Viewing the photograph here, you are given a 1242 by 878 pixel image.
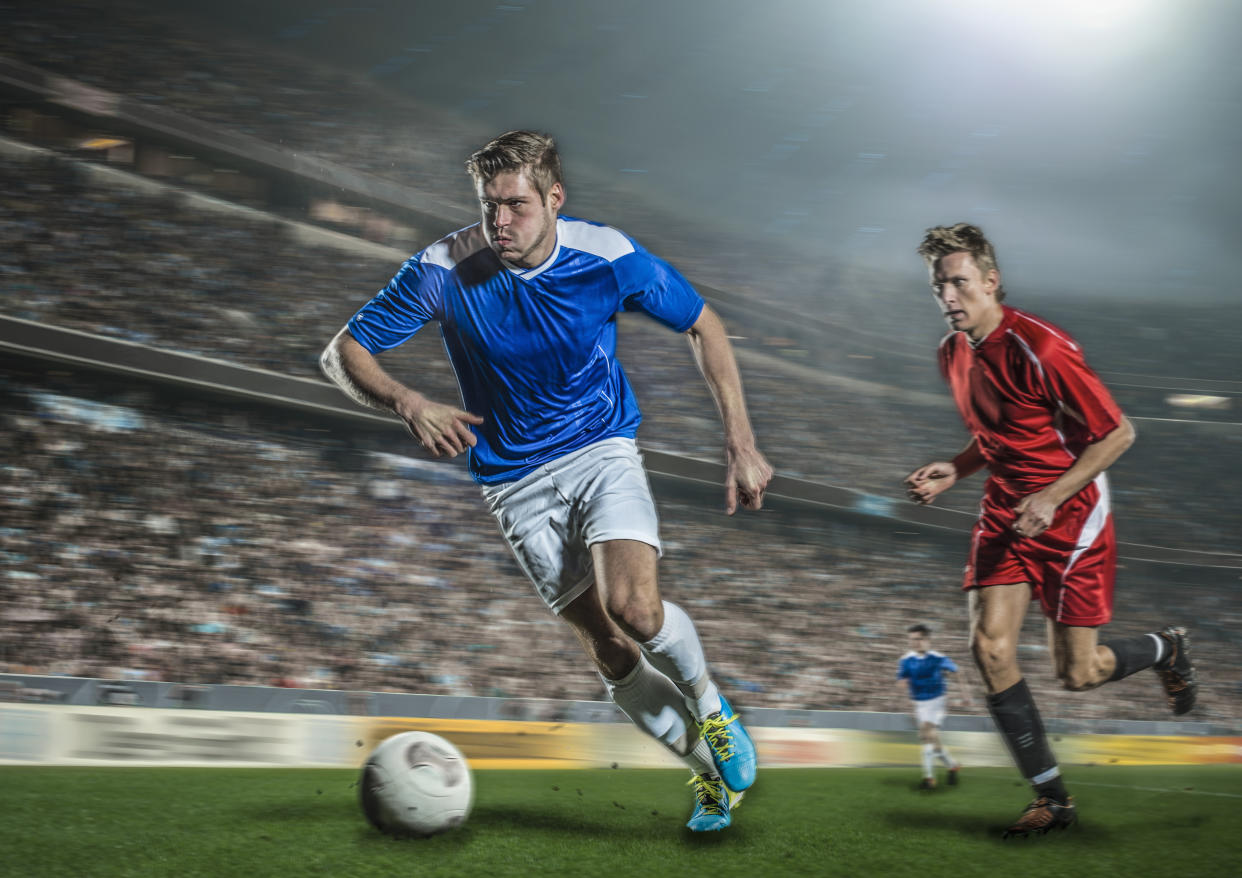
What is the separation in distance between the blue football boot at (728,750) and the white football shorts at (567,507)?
0.60m

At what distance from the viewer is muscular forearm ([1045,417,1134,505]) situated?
3.16 meters

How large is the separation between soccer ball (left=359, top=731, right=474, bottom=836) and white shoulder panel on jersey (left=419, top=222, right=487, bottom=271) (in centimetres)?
159

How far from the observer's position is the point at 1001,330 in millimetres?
3412

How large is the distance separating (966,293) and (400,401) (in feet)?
6.58

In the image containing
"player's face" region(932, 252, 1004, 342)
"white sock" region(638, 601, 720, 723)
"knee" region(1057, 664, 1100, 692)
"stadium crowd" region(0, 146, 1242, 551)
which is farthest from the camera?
"stadium crowd" region(0, 146, 1242, 551)

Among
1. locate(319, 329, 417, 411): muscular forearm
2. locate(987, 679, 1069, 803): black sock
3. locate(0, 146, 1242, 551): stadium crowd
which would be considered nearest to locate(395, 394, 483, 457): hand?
locate(319, 329, 417, 411): muscular forearm

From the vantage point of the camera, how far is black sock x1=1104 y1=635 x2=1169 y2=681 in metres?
3.84

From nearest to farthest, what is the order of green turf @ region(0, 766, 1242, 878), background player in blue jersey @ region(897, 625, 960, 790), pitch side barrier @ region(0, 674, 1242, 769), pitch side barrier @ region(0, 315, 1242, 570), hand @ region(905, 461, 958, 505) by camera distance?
1. green turf @ region(0, 766, 1242, 878)
2. hand @ region(905, 461, 958, 505)
3. pitch side barrier @ region(0, 674, 1242, 769)
4. background player in blue jersey @ region(897, 625, 960, 790)
5. pitch side barrier @ region(0, 315, 1242, 570)

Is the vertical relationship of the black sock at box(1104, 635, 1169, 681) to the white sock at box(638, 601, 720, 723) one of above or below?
below

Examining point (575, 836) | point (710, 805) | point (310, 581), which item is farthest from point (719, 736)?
point (310, 581)

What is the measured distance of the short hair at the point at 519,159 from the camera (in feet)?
9.78

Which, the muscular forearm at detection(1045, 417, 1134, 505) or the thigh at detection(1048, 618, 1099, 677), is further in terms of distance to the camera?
the thigh at detection(1048, 618, 1099, 677)

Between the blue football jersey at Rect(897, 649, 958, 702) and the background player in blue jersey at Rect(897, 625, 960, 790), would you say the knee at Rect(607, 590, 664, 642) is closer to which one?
Answer: the background player in blue jersey at Rect(897, 625, 960, 790)

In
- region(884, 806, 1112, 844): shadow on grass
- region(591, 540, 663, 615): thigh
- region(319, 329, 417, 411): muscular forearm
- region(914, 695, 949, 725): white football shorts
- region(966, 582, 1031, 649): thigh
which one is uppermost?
region(319, 329, 417, 411): muscular forearm
